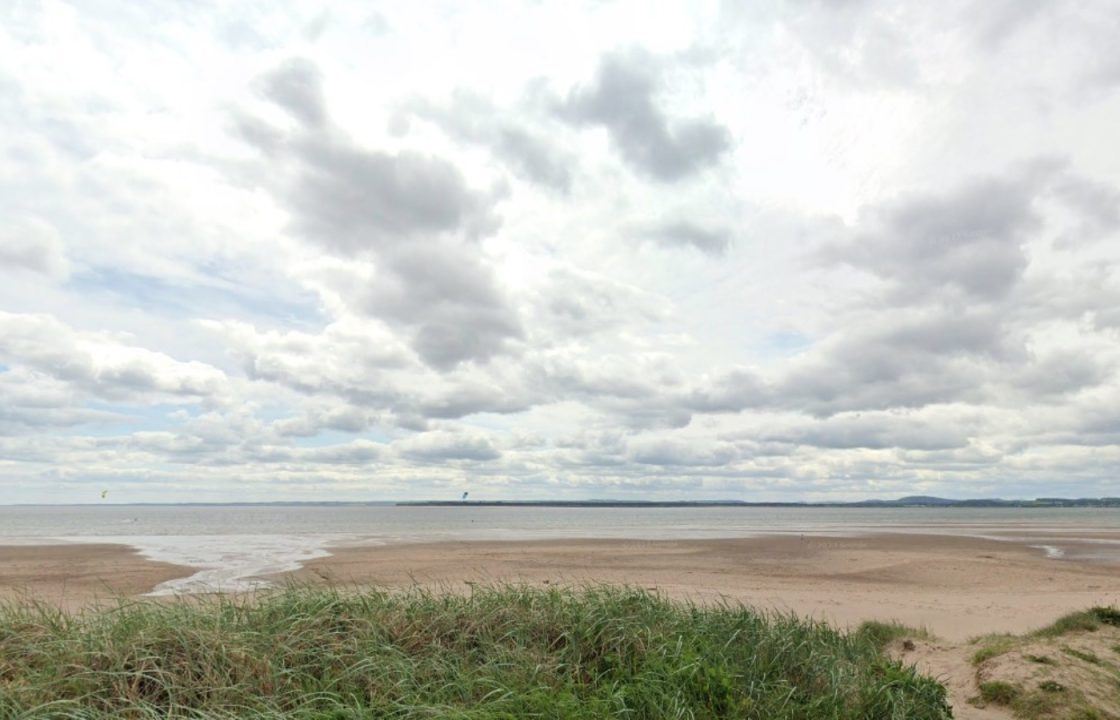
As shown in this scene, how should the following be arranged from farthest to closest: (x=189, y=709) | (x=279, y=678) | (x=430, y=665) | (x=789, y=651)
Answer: (x=789, y=651), (x=430, y=665), (x=279, y=678), (x=189, y=709)

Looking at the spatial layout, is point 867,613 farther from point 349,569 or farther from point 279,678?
point 349,569

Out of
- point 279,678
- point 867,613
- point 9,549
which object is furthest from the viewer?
point 9,549

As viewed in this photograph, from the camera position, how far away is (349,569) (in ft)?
94.2

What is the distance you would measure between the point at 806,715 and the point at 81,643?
657 cm

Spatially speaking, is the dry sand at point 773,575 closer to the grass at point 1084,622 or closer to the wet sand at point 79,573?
the wet sand at point 79,573

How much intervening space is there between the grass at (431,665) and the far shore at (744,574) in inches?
114

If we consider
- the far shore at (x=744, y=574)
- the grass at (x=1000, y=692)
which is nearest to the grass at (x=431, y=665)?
the grass at (x=1000, y=692)

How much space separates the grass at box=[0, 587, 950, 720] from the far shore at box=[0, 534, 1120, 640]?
2897 millimetres

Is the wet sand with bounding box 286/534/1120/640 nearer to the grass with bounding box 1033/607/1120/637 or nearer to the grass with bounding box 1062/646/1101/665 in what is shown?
the grass with bounding box 1033/607/1120/637

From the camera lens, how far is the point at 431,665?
22.8 feet

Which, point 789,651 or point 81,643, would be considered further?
point 789,651

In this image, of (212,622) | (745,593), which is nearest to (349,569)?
(745,593)

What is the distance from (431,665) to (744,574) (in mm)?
23557

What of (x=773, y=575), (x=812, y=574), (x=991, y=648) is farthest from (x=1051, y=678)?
(x=812, y=574)
